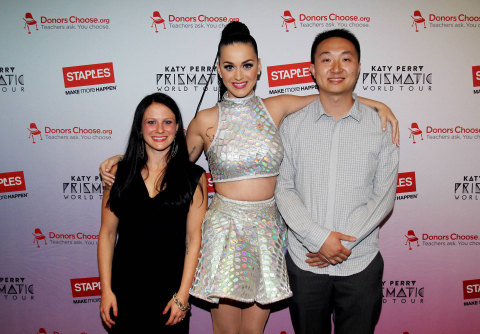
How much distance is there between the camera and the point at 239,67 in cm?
178

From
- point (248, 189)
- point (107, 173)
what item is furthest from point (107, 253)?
point (248, 189)

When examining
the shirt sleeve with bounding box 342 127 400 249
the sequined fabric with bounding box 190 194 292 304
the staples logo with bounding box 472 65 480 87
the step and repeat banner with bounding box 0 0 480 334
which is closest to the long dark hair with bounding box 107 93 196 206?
the sequined fabric with bounding box 190 194 292 304

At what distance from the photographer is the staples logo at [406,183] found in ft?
7.98

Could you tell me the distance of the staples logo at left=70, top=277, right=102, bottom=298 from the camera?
251cm

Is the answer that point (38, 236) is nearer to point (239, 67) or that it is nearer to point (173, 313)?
point (173, 313)

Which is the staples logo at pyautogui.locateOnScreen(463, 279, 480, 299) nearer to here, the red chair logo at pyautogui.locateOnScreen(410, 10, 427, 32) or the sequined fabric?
the sequined fabric

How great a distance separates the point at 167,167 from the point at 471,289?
2380 millimetres

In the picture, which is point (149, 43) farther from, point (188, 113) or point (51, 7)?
point (51, 7)

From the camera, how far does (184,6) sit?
231 centimetres

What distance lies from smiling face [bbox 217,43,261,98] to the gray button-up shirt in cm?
41

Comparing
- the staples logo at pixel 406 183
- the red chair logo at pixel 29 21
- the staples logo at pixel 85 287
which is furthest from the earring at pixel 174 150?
the staples logo at pixel 406 183

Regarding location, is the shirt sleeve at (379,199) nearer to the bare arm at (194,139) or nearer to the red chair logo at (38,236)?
the bare arm at (194,139)

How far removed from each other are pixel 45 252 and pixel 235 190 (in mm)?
1637

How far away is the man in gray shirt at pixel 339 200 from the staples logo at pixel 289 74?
54cm
